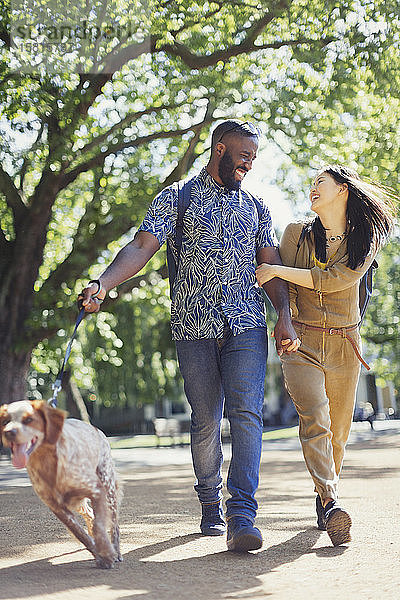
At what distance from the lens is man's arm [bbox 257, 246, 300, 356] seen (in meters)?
4.88

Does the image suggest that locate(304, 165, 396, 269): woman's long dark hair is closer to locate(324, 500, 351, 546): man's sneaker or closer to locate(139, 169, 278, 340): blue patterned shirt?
locate(139, 169, 278, 340): blue patterned shirt

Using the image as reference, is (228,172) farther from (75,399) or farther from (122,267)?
(75,399)

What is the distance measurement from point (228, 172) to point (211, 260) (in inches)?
22.8

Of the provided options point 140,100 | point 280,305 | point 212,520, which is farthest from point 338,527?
point 140,100

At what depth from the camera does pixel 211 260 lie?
200 inches

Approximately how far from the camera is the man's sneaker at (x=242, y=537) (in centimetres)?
437

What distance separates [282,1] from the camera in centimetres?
1492

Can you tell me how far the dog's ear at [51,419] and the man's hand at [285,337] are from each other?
1.72 m

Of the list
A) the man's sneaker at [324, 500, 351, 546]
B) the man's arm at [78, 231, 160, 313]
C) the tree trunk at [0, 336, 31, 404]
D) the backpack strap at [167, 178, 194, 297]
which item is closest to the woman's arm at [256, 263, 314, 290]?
the backpack strap at [167, 178, 194, 297]

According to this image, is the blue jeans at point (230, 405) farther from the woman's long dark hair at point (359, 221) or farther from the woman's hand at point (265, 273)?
the woman's long dark hair at point (359, 221)

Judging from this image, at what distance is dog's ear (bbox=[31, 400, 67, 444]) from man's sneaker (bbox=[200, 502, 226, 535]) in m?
1.97

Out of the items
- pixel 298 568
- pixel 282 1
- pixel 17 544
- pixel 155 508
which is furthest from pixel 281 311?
pixel 282 1

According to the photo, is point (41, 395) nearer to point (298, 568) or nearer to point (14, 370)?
point (14, 370)

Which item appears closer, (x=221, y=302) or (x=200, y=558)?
(x=200, y=558)
